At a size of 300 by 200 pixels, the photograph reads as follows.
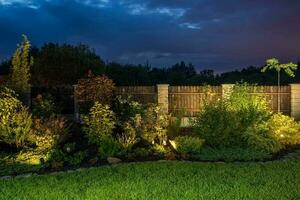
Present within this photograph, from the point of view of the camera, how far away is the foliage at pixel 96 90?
19.8m

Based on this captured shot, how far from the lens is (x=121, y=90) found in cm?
2508

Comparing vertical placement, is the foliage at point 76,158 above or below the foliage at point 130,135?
below

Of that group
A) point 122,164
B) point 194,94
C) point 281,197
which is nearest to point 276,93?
point 194,94

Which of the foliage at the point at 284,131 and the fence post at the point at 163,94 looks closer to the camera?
the foliage at the point at 284,131

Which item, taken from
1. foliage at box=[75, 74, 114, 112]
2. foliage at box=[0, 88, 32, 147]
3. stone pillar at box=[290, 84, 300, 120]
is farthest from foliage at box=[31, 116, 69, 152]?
stone pillar at box=[290, 84, 300, 120]

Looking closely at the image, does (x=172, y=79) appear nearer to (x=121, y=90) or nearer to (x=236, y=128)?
(x=121, y=90)

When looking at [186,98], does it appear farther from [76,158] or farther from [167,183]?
[167,183]

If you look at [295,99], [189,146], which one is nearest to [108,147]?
[189,146]

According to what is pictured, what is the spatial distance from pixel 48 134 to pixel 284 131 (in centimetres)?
672

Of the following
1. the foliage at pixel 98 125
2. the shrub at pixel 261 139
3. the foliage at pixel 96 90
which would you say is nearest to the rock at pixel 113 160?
the foliage at pixel 98 125

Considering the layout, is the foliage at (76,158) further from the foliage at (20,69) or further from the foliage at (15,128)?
the foliage at (20,69)

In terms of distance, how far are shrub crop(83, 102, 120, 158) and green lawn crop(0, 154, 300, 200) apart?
1739 mm

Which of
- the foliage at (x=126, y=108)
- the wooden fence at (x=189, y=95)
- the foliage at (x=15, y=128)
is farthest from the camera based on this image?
the wooden fence at (x=189, y=95)

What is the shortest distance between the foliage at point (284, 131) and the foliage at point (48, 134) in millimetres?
5665
